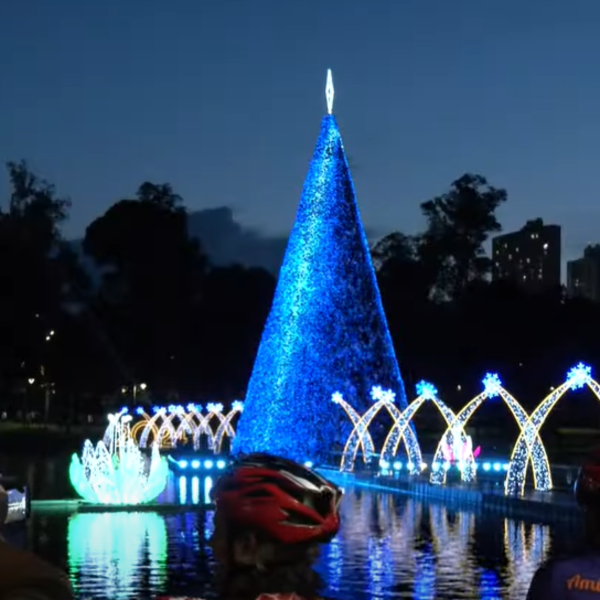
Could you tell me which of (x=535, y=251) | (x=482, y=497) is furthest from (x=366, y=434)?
(x=535, y=251)

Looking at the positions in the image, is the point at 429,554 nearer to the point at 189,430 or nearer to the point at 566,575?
the point at 566,575

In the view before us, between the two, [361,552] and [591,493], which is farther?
[361,552]

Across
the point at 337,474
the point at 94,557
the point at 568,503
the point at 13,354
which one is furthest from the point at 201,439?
the point at 94,557

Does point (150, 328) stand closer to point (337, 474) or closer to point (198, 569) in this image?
point (337, 474)

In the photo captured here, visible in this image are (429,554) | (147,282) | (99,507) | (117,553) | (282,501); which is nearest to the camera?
(282,501)

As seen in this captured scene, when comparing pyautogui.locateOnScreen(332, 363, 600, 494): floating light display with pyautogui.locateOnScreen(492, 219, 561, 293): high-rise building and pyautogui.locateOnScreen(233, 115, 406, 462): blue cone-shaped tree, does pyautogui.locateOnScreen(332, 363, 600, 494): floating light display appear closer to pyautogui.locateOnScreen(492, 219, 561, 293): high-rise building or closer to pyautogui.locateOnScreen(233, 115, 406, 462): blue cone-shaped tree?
pyautogui.locateOnScreen(233, 115, 406, 462): blue cone-shaped tree

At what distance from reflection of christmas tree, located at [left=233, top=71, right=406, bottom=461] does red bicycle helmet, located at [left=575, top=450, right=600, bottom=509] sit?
33419 mm

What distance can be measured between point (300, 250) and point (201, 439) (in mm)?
16169

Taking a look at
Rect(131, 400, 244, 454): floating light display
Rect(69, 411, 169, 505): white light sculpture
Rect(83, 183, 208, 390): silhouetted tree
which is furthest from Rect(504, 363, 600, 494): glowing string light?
Rect(83, 183, 208, 390): silhouetted tree

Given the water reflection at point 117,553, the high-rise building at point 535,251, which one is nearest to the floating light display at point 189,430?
the water reflection at point 117,553

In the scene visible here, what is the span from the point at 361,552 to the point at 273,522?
50.6 ft

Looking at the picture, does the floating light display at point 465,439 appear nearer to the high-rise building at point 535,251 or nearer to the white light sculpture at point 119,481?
the white light sculpture at point 119,481

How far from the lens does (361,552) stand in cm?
1806

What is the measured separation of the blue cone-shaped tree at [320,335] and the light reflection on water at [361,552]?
11.7 metres
